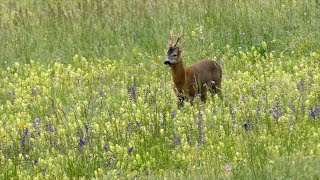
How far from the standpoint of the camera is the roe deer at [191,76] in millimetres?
11727

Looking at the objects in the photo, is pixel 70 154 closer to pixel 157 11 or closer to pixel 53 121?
pixel 53 121

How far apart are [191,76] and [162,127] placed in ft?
7.46

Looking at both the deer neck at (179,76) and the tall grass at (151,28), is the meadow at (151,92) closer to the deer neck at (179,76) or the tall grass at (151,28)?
the tall grass at (151,28)

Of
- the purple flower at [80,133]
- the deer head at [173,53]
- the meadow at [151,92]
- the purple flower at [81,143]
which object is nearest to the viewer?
the meadow at [151,92]

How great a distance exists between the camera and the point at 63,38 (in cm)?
1477

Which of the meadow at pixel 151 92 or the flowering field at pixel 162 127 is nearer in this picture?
the flowering field at pixel 162 127

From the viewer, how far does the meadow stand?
346 inches

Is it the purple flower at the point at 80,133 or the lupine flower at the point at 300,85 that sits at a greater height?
the purple flower at the point at 80,133

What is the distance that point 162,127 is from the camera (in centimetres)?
976

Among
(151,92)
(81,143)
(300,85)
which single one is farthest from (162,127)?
(151,92)

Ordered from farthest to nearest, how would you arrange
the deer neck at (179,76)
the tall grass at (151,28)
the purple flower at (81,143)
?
the tall grass at (151,28) < the deer neck at (179,76) < the purple flower at (81,143)

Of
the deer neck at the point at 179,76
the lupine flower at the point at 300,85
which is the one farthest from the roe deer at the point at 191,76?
the lupine flower at the point at 300,85

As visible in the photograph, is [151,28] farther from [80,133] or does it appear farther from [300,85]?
[80,133]

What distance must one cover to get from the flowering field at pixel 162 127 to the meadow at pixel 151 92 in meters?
0.02
